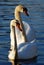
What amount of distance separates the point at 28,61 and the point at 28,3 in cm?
910

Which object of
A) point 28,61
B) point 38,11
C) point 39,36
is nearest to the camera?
point 28,61

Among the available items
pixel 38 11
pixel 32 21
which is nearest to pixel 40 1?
pixel 38 11

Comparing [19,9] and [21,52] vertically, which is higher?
[19,9]

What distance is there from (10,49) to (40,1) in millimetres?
8994

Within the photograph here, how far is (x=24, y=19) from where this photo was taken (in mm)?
17922

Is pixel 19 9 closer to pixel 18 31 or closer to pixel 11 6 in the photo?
pixel 18 31

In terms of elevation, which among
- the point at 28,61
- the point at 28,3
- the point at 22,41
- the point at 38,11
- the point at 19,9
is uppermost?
the point at 28,3

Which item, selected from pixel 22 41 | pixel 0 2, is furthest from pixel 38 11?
pixel 22 41

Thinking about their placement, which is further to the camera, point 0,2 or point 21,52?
point 0,2

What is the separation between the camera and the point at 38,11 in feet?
64.1

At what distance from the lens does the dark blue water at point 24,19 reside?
13417mm

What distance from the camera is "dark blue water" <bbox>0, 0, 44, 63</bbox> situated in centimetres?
1342

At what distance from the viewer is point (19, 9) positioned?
14531 mm

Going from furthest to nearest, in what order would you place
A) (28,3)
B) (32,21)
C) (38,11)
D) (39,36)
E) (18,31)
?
(28,3) < (38,11) < (32,21) < (39,36) < (18,31)
